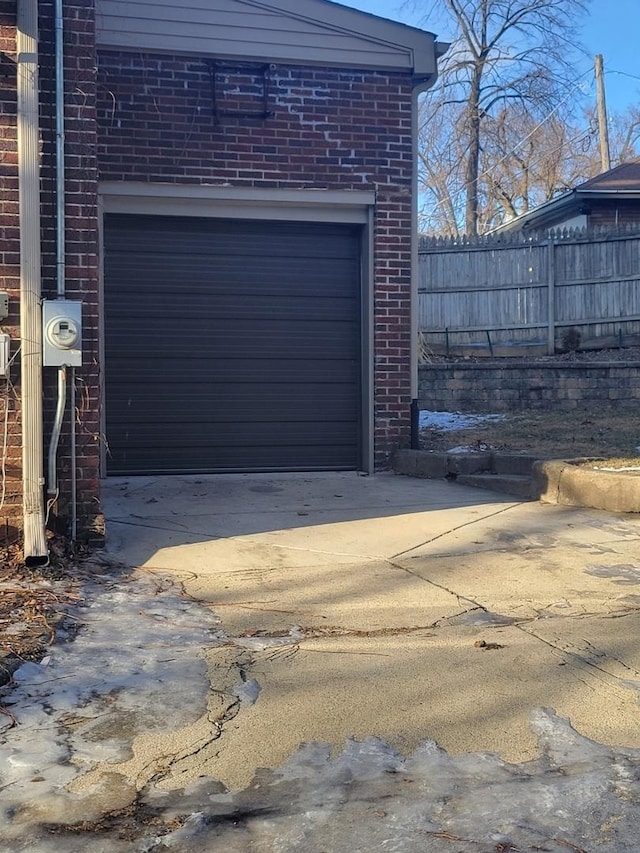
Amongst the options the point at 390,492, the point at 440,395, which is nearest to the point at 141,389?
the point at 390,492

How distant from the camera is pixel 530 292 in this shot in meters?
16.3

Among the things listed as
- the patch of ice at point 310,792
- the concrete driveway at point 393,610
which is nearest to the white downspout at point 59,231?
the concrete driveway at point 393,610

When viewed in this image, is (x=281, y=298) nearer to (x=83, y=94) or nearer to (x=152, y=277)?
(x=152, y=277)

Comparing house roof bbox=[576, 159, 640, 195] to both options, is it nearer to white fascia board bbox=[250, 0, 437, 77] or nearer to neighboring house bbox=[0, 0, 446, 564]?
white fascia board bbox=[250, 0, 437, 77]

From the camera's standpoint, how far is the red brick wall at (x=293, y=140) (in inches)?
354

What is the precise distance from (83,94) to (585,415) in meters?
8.51

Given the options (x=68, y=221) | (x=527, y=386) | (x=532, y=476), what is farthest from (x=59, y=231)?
(x=527, y=386)

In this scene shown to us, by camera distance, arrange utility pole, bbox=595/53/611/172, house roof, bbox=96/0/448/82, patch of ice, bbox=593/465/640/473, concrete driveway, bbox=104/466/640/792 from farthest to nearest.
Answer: utility pole, bbox=595/53/611/172 → house roof, bbox=96/0/448/82 → patch of ice, bbox=593/465/640/473 → concrete driveway, bbox=104/466/640/792

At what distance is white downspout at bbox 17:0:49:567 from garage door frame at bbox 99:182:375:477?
317cm

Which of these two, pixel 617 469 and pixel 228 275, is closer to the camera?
pixel 617 469

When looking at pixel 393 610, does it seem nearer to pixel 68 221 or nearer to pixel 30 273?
pixel 30 273

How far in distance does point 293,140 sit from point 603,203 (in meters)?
12.7

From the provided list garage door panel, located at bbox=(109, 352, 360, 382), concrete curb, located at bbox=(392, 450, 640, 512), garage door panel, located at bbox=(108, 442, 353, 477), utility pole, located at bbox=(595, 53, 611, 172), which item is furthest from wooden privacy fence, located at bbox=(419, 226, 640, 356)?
utility pole, located at bbox=(595, 53, 611, 172)

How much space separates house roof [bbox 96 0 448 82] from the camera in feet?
29.3
